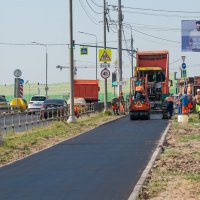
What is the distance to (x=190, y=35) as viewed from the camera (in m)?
48.6

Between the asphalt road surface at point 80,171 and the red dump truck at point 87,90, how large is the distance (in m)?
41.3

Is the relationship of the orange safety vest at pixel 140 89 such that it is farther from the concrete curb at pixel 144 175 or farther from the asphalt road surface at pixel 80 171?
the concrete curb at pixel 144 175

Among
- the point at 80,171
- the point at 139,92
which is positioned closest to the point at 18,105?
the point at 139,92

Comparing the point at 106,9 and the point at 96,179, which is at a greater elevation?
the point at 106,9

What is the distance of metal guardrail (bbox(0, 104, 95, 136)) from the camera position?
28.4 metres

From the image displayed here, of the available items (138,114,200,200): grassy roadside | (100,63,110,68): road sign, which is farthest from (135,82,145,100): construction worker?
(138,114,200,200): grassy roadside

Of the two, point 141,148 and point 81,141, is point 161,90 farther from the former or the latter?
point 141,148

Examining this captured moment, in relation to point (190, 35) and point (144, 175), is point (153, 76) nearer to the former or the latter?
point (190, 35)

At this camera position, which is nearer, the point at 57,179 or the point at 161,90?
the point at 57,179

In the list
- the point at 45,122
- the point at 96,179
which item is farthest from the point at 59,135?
the point at 96,179

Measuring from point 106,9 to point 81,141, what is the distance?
3123 cm

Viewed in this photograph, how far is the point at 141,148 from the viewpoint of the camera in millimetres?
20984

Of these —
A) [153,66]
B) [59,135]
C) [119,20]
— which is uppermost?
[119,20]

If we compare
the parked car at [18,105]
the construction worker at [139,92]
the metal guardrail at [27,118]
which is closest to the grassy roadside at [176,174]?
the metal guardrail at [27,118]
